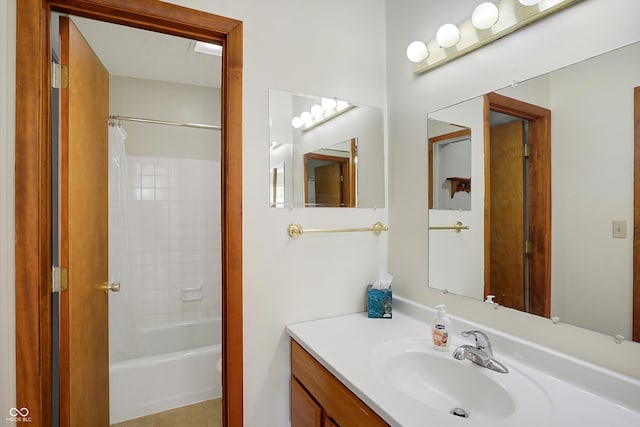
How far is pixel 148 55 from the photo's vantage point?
214 centimetres

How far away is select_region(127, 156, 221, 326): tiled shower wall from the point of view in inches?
97.8

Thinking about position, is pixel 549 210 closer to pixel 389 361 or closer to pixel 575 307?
pixel 575 307

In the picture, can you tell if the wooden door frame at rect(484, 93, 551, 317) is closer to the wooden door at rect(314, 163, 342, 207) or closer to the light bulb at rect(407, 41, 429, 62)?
the light bulb at rect(407, 41, 429, 62)

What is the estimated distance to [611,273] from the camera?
87 cm

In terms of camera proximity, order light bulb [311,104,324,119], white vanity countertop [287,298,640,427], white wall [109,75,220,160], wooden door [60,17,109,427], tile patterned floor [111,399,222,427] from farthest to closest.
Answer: white wall [109,75,220,160]
tile patterned floor [111,399,222,427]
light bulb [311,104,324,119]
wooden door [60,17,109,427]
white vanity countertop [287,298,640,427]

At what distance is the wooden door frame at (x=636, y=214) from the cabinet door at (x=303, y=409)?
0.98 metres

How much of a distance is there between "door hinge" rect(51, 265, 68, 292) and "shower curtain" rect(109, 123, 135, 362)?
118 cm

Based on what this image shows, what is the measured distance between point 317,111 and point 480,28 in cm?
72

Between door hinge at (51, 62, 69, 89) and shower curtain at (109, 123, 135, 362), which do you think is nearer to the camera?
door hinge at (51, 62, 69, 89)

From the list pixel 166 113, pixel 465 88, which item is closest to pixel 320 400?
pixel 465 88

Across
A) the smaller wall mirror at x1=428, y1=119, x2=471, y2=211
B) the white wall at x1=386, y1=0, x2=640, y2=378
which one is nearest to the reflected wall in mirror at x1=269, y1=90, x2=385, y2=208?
the white wall at x1=386, y1=0, x2=640, y2=378

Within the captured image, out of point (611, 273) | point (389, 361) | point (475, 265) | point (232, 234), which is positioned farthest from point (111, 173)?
point (611, 273)

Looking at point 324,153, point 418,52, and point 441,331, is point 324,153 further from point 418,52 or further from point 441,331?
point 441,331

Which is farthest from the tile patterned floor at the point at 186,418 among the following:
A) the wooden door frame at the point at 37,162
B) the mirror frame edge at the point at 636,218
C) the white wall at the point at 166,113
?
the mirror frame edge at the point at 636,218
